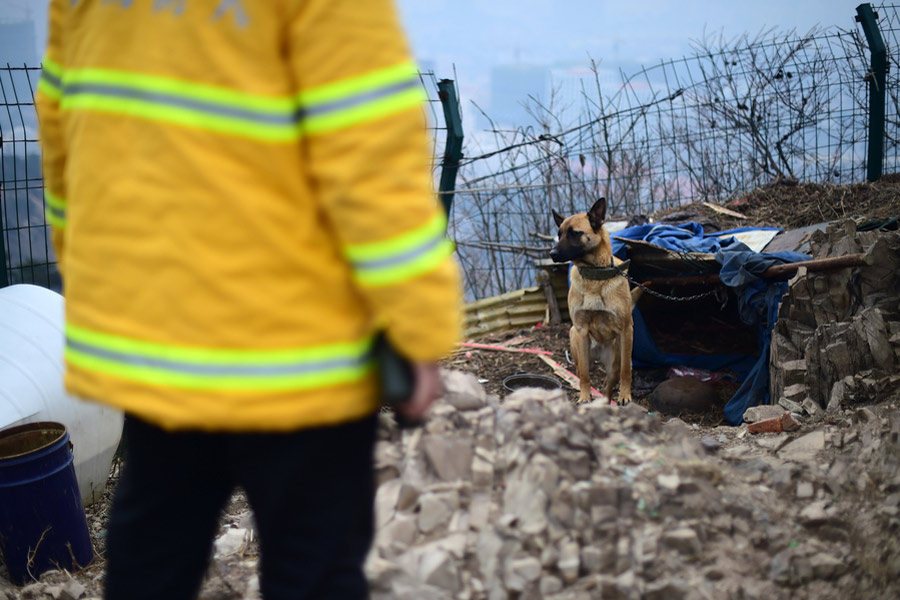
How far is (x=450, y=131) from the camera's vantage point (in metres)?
5.35

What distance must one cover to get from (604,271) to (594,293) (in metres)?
0.25

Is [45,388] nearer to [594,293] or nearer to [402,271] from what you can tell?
[402,271]

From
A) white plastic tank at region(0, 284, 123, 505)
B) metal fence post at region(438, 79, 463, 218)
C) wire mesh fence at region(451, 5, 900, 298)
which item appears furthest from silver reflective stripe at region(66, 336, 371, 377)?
wire mesh fence at region(451, 5, 900, 298)

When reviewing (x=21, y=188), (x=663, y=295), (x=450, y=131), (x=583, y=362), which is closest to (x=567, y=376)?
(x=583, y=362)

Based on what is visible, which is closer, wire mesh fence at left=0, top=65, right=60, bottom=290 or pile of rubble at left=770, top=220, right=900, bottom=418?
pile of rubble at left=770, top=220, right=900, bottom=418

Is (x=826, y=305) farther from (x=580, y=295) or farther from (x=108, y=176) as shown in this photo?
(x=108, y=176)

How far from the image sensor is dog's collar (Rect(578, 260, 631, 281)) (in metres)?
5.89

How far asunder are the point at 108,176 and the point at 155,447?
1.52 ft

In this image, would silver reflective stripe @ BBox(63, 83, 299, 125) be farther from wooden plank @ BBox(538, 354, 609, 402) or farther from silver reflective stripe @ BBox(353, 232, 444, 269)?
wooden plank @ BBox(538, 354, 609, 402)

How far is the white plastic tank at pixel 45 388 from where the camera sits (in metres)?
3.46

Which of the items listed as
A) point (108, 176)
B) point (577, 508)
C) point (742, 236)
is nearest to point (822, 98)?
point (742, 236)

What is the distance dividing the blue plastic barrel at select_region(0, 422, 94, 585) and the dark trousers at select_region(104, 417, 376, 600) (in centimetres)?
229

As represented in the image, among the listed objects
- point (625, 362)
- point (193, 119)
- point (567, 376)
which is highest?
point (193, 119)

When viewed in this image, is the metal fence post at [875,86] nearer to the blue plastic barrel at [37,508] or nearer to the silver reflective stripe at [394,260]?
the silver reflective stripe at [394,260]
